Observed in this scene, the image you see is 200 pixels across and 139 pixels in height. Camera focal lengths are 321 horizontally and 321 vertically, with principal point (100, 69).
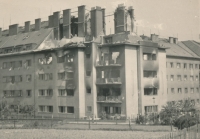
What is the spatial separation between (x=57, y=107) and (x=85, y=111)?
556 centimetres

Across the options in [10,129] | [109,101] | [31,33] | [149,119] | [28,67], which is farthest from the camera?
[31,33]

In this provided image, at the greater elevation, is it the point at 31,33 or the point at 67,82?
the point at 31,33

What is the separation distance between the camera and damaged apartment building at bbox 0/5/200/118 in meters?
51.8

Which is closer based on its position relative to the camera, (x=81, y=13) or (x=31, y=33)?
(x=81, y=13)

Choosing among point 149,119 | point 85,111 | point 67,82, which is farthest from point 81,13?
point 149,119

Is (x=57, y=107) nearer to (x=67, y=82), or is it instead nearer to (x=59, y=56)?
(x=67, y=82)

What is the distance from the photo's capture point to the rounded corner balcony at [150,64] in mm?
53812

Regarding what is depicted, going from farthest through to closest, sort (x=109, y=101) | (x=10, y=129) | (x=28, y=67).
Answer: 1. (x=28, y=67)
2. (x=109, y=101)
3. (x=10, y=129)

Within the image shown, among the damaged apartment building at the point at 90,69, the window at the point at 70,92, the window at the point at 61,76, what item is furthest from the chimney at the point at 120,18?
the window at the point at 70,92

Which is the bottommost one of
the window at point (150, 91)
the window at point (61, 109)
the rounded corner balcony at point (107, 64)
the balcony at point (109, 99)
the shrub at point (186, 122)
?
the shrub at point (186, 122)

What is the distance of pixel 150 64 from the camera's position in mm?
54812

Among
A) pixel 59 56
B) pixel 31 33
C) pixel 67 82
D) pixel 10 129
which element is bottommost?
pixel 10 129

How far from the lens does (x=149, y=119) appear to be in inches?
1735

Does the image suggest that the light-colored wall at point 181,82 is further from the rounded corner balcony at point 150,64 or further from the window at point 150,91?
the rounded corner balcony at point 150,64
